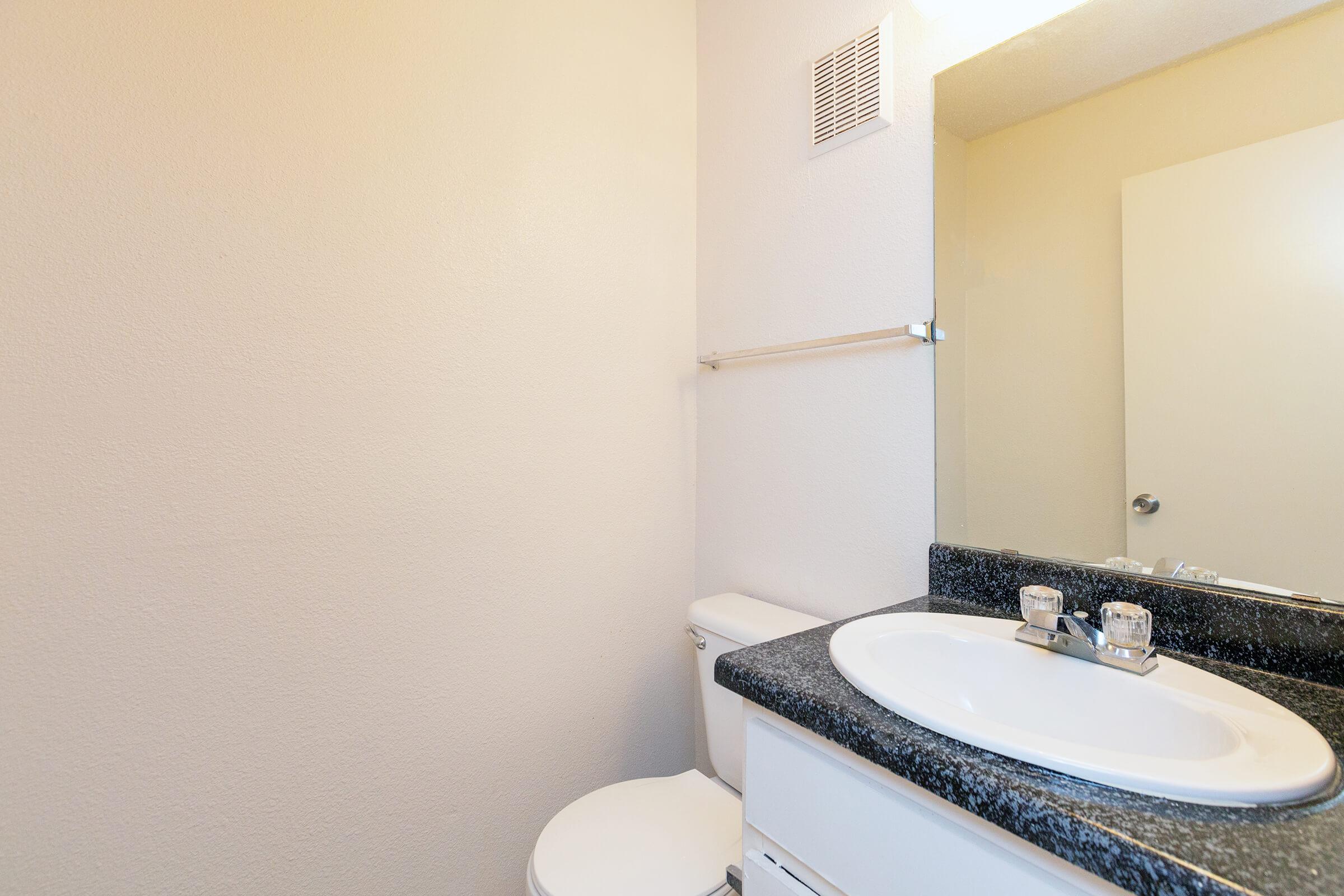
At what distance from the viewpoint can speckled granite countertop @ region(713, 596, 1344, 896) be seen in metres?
0.41

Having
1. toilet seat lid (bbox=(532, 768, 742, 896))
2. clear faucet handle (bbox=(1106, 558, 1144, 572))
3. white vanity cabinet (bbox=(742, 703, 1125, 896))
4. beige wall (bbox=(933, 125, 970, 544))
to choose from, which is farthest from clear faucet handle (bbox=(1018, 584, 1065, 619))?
toilet seat lid (bbox=(532, 768, 742, 896))

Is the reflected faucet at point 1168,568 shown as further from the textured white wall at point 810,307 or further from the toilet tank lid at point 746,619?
the toilet tank lid at point 746,619

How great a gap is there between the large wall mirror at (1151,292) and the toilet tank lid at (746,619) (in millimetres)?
375

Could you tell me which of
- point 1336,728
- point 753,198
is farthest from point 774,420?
point 1336,728

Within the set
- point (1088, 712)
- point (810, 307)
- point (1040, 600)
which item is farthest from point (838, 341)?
point (1088, 712)

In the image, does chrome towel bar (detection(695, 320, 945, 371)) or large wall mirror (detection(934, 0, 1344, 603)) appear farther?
chrome towel bar (detection(695, 320, 945, 371))

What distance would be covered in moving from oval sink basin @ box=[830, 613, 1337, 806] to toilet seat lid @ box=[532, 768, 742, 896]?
0.50m

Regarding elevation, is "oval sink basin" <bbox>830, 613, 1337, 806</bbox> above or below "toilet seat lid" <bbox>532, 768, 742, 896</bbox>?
above

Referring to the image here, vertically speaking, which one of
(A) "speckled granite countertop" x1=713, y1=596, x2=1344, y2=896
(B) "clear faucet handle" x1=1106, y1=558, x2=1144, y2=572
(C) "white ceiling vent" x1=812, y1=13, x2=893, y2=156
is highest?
(C) "white ceiling vent" x1=812, y1=13, x2=893, y2=156

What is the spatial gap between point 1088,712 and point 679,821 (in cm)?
75

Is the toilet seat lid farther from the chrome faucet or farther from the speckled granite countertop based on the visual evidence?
the chrome faucet

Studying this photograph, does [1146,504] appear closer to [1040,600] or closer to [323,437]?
[1040,600]

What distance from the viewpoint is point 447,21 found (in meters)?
1.17

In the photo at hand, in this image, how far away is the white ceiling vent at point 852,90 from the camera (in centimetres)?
118
